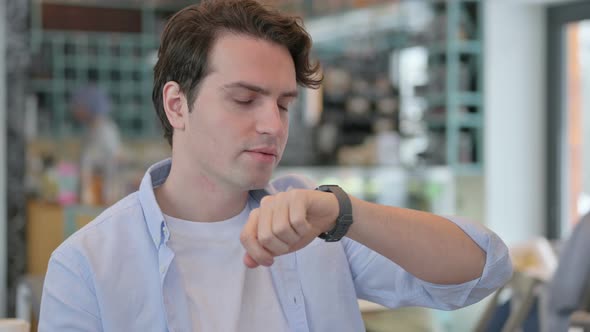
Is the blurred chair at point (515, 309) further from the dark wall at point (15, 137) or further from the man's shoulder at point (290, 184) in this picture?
the dark wall at point (15, 137)

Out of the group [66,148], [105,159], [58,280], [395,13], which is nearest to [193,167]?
[58,280]

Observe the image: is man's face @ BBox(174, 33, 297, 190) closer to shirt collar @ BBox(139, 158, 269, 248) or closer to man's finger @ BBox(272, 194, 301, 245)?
shirt collar @ BBox(139, 158, 269, 248)

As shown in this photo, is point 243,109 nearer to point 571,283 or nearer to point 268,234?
point 268,234

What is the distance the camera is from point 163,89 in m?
1.36

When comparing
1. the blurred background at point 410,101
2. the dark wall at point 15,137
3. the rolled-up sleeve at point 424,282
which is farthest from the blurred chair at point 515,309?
the blurred background at point 410,101

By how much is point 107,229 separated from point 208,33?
1.13 feet

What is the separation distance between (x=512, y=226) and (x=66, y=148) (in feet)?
11.3

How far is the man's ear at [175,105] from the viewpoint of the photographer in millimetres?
1312

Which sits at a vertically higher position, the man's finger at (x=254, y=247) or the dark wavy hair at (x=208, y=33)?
the dark wavy hair at (x=208, y=33)

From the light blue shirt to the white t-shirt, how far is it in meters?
0.02

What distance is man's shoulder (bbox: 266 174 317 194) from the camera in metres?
1.42

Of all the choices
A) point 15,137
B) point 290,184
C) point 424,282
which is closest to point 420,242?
point 424,282

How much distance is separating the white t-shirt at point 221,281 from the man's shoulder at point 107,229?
0.06 m

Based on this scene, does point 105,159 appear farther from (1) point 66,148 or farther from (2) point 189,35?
(2) point 189,35
